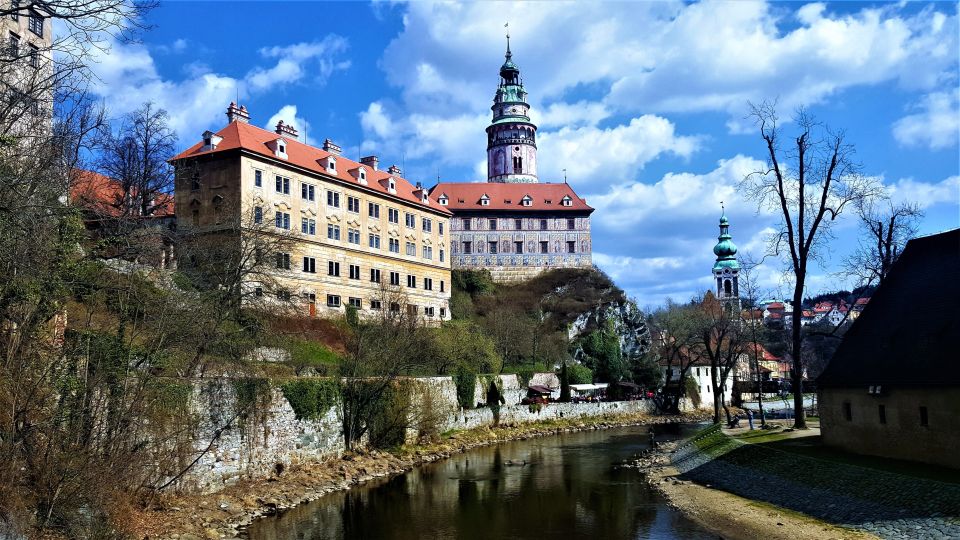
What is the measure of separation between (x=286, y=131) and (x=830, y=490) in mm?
43238

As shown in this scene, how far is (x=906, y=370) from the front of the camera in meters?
22.9

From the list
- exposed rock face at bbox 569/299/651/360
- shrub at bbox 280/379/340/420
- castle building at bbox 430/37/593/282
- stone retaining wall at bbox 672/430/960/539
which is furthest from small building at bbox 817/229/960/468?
castle building at bbox 430/37/593/282

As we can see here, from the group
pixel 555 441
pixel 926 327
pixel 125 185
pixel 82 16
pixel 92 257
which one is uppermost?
pixel 125 185

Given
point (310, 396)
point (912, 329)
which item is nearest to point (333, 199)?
point (310, 396)

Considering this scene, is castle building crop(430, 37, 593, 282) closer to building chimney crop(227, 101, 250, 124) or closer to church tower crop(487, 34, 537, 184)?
church tower crop(487, 34, 537, 184)

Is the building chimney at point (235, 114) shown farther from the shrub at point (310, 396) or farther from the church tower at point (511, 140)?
the church tower at point (511, 140)

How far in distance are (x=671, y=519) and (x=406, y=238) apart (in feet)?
126

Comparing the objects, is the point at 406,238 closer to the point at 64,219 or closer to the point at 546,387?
the point at 546,387

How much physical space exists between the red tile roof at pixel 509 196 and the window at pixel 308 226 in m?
33.8

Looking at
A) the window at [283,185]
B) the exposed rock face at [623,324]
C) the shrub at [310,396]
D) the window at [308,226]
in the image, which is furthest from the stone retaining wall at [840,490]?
the exposed rock face at [623,324]

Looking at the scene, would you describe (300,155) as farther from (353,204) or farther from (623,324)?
(623,324)

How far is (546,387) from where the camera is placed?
57344 mm

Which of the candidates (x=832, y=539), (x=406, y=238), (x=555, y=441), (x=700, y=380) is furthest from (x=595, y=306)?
(x=832, y=539)

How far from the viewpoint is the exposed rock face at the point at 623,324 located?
7138cm
